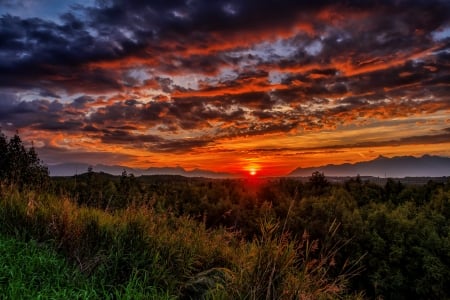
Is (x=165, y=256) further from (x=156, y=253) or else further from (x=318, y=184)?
(x=318, y=184)

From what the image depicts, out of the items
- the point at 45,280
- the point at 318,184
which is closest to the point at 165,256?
the point at 45,280

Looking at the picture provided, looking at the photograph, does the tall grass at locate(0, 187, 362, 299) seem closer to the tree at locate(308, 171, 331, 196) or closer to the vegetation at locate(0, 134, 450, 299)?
the vegetation at locate(0, 134, 450, 299)

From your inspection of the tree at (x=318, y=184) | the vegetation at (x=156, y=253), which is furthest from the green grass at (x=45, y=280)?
the tree at (x=318, y=184)

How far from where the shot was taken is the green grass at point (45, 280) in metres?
5.22

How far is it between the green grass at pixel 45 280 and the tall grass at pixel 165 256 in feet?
0.26

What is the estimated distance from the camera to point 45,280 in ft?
19.3

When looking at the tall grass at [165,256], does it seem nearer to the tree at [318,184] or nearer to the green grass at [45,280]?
the green grass at [45,280]

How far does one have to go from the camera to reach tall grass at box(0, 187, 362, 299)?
541 cm

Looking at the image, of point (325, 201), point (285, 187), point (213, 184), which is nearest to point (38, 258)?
point (325, 201)

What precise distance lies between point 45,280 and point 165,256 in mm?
2030

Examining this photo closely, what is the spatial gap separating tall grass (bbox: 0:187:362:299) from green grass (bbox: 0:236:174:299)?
0.08 meters

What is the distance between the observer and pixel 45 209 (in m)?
8.32

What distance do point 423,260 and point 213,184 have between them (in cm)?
3871

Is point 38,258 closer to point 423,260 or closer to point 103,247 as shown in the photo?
point 103,247
